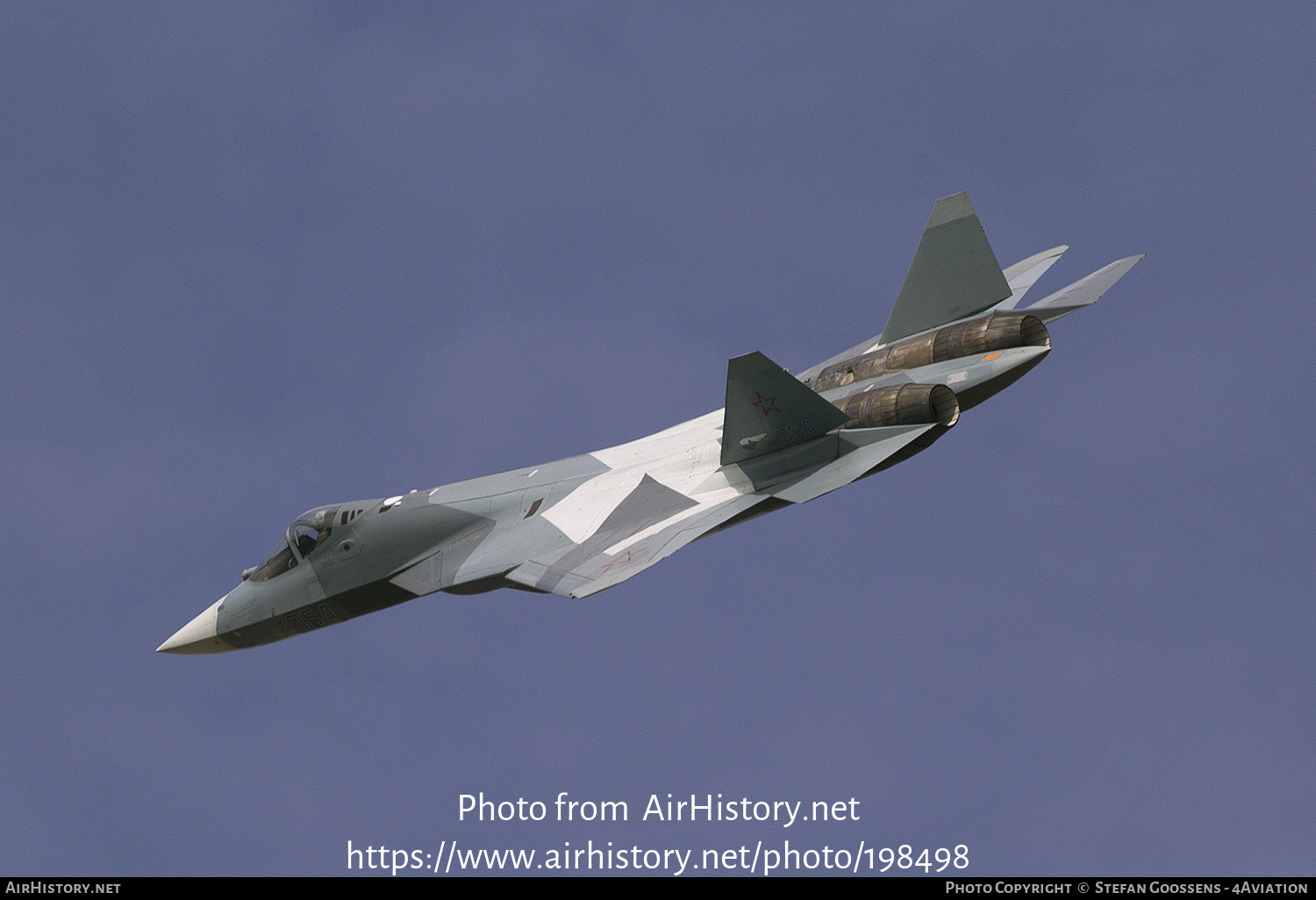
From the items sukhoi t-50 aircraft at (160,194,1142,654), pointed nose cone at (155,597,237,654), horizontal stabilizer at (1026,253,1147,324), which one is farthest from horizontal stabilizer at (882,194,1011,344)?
pointed nose cone at (155,597,237,654)

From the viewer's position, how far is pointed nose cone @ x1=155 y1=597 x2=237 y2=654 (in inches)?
1190

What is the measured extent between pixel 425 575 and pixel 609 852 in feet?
25.0

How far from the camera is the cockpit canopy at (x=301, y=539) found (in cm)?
2938

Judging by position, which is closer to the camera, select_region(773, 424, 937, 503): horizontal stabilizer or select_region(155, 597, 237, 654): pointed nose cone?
select_region(773, 424, 937, 503): horizontal stabilizer

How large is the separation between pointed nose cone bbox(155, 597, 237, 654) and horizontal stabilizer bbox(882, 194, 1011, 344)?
1434 cm

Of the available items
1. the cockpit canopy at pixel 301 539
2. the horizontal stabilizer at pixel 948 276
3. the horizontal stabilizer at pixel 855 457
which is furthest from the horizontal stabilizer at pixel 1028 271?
the cockpit canopy at pixel 301 539

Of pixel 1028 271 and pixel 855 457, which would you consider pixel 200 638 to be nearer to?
pixel 855 457

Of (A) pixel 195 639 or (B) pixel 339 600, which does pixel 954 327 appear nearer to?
(B) pixel 339 600

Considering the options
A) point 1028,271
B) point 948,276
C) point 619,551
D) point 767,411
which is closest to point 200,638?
point 619,551

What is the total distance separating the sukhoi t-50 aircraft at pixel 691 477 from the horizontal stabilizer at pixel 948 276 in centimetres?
3

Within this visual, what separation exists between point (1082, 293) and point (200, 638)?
60.1 ft

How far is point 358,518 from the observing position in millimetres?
29188

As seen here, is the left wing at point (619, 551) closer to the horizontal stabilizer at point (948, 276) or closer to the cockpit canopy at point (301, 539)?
the cockpit canopy at point (301, 539)

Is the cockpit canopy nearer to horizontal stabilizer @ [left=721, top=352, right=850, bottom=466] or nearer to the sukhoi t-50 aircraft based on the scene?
the sukhoi t-50 aircraft
